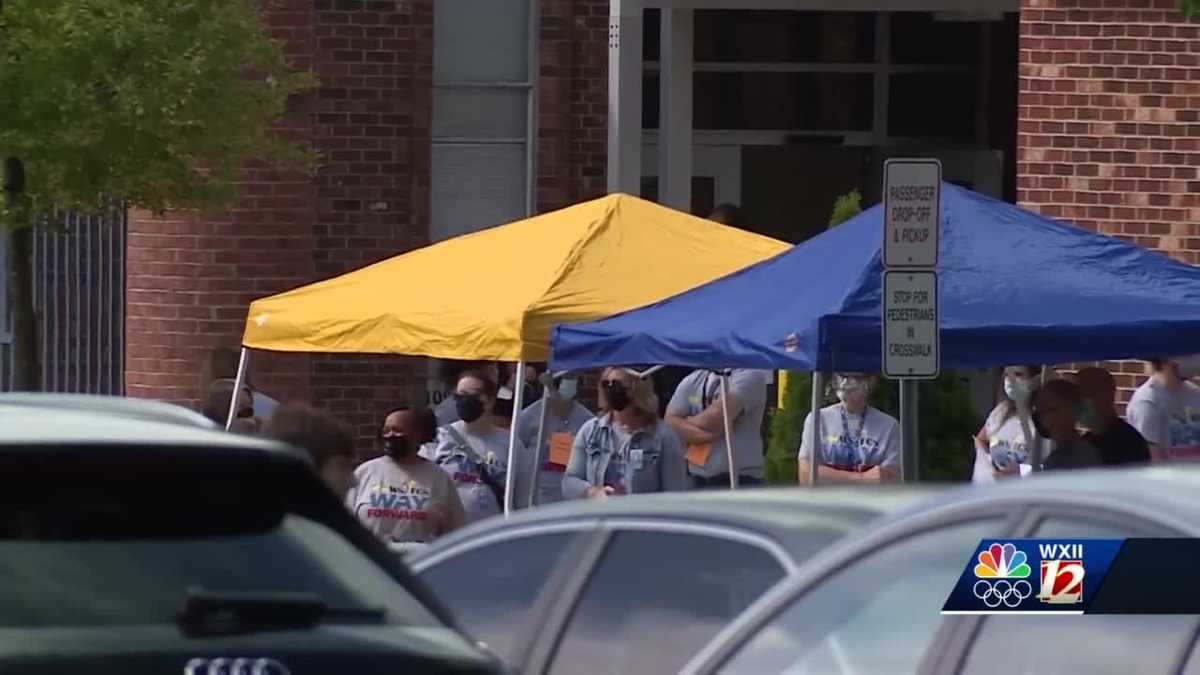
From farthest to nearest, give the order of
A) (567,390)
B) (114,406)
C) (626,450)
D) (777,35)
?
(777,35)
(567,390)
(626,450)
(114,406)

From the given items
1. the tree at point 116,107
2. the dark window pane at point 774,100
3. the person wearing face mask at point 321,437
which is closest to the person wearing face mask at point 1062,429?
the person wearing face mask at point 321,437

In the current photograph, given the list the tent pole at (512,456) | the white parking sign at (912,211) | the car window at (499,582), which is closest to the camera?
the car window at (499,582)

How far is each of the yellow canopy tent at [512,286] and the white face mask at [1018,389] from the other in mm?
1527

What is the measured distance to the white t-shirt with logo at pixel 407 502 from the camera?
10.2 m

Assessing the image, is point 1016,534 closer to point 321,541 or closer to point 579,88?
point 321,541

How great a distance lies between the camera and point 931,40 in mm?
18469

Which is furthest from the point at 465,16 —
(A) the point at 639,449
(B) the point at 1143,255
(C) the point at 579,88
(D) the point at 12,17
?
(B) the point at 1143,255

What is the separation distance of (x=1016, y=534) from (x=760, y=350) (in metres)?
6.14

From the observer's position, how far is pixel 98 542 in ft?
11.7

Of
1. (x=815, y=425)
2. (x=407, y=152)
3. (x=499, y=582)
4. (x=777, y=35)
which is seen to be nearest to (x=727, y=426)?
(x=815, y=425)

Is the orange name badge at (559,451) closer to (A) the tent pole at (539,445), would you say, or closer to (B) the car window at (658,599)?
(A) the tent pole at (539,445)

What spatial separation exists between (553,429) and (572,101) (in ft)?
15.0

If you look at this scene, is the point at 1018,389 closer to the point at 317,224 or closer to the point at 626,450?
the point at 626,450

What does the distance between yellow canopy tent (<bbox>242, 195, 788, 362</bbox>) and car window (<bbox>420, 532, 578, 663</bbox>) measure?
5683 mm
